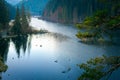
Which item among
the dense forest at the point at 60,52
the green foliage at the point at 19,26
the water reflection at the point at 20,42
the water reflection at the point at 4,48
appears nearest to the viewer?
the dense forest at the point at 60,52

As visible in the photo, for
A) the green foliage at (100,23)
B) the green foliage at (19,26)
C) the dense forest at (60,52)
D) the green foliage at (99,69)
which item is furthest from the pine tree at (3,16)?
the green foliage at (100,23)

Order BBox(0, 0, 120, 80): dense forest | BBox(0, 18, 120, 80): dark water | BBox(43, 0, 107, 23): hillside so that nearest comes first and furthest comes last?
1. BBox(0, 0, 120, 80): dense forest
2. BBox(0, 18, 120, 80): dark water
3. BBox(43, 0, 107, 23): hillside

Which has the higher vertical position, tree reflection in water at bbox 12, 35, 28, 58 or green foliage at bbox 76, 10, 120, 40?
green foliage at bbox 76, 10, 120, 40

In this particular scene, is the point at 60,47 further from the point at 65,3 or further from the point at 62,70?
the point at 65,3

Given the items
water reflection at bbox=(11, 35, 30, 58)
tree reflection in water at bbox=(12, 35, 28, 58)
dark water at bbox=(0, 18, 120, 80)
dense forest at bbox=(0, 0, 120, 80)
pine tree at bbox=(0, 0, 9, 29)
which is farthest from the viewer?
pine tree at bbox=(0, 0, 9, 29)

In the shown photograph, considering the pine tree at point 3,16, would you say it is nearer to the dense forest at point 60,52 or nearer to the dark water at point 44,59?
the dense forest at point 60,52

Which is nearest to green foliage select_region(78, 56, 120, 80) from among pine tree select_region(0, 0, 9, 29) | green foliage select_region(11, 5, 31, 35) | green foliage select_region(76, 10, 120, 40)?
green foliage select_region(76, 10, 120, 40)

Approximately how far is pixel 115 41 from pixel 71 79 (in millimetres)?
41858

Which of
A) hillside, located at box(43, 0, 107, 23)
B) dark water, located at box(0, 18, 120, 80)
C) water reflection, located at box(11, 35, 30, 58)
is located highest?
hillside, located at box(43, 0, 107, 23)

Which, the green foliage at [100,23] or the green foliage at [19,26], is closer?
the green foliage at [100,23]

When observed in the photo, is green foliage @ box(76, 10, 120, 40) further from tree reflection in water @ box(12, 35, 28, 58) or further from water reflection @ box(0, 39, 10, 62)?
tree reflection in water @ box(12, 35, 28, 58)

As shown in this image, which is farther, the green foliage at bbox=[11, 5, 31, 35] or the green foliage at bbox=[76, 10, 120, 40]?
the green foliage at bbox=[11, 5, 31, 35]

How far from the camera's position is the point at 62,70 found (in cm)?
5728

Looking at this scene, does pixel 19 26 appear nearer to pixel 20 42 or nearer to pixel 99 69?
pixel 20 42
